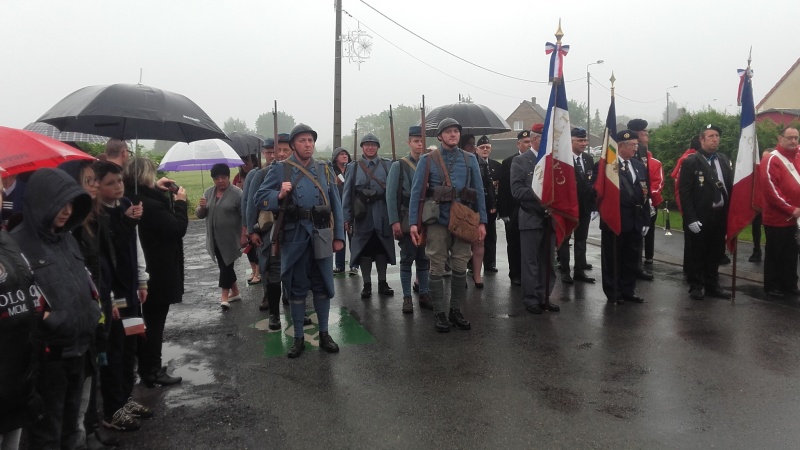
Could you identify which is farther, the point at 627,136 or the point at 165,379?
the point at 627,136

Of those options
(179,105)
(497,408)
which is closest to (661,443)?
(497,408)

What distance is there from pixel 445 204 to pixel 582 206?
9.55 ft

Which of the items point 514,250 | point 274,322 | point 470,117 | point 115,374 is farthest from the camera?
point 470,117

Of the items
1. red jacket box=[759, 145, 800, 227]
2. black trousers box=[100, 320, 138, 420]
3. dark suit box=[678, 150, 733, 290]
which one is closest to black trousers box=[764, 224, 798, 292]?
red jacket box=[759, 145, 800, 227]

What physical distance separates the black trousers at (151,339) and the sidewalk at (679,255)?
7.26m

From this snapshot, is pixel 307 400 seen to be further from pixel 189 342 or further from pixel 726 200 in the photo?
pixel 726 200

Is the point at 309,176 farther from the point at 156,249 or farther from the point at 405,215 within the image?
the point at 405,215

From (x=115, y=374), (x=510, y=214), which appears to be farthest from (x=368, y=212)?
(x=115, y=374)

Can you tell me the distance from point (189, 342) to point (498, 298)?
11.7 ft

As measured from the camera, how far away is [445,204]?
18.8 feet

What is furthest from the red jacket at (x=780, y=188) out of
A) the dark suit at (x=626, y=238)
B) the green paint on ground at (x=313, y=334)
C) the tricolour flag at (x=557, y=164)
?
the green paint on ground at (x=313, y=334)

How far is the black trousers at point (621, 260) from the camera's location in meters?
6.73

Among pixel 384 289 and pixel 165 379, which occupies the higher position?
pixel 384 289

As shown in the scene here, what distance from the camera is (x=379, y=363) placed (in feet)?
16.0
